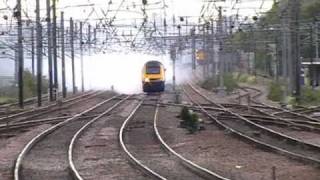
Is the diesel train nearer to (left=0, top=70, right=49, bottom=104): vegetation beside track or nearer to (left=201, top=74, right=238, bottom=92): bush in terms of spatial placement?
(left=201, top=74, right=238, bottom=92): bush

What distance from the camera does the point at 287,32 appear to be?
38.4m

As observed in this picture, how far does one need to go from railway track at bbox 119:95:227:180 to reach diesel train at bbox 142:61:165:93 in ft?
98.9

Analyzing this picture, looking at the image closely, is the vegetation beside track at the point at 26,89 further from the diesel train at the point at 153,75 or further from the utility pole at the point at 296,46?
the utility pole at the point at 296,46

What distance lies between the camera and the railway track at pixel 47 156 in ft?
48.4

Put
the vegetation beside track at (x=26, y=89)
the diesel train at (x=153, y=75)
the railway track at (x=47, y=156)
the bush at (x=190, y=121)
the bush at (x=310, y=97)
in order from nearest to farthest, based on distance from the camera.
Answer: the railway track at (x=47, y=156) < the bush at (x=190, y=121) < the bush at (x=310, y=97) < the diesel train at (x=153, y=75) < the vegetation beside track at (x=26, y=89)

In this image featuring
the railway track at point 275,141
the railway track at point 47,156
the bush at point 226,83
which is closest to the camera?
the railway track at point 47,156

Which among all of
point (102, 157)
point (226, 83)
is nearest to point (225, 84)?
point (226, 83)

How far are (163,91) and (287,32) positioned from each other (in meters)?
25.5

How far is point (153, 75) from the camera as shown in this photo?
58.5 m

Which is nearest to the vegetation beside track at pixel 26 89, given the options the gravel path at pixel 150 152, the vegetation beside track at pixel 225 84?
the vegetation beside track at pixel 225 84

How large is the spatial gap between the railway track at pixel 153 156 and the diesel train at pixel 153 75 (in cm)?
3015

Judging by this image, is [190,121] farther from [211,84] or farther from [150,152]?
[211,84]

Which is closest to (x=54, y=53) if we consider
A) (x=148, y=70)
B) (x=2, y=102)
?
(x=2, y=102)

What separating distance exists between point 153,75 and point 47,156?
40.6 metres
